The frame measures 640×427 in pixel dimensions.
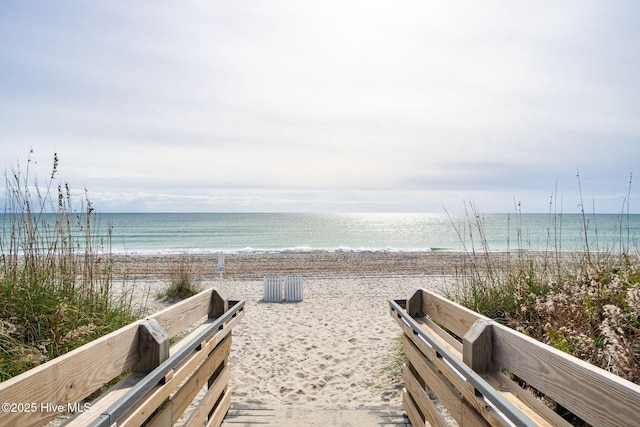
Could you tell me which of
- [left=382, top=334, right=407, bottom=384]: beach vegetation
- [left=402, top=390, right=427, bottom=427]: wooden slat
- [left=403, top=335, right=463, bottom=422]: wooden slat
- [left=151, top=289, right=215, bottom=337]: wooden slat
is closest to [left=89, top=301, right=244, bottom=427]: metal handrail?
[left=151, top=289, right=215, bottom=337]: wooden slat

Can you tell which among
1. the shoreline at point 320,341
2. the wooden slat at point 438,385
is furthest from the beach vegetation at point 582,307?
the wooden slat at point 438,385

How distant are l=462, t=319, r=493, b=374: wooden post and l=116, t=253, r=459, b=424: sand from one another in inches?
53.9

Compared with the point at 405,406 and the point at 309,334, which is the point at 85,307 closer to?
the point at 405,406

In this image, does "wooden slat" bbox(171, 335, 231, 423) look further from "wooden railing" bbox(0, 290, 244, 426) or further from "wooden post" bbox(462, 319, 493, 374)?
"wooden post" bbox(462, 319, 493, 374)

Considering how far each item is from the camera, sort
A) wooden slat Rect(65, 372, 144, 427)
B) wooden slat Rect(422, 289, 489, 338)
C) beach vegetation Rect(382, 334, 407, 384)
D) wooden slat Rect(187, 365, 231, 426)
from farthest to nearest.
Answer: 1. beach vegetation Rect(382, 334, 407, 384)
2. wooden slat Rect(187, 365, 231, 426)
3. wooden slat Rect(422, 289, 489, 338)
4. wooden slat Rect(65, 372, 144, 427)

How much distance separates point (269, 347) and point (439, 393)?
3838 mm

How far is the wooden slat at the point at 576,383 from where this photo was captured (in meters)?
1.07

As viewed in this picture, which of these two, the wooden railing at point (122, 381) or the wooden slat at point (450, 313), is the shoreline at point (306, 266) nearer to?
the wooden slat at point (450, 313)

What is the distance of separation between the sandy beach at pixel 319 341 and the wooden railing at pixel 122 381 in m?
1.06

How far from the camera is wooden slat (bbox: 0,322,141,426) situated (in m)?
1.17

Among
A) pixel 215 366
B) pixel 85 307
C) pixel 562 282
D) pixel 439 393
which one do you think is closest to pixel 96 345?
pixel 215 366

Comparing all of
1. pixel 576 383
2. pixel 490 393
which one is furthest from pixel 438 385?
pixel 576 383

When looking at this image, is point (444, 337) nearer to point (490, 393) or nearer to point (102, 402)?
point (490, 393)

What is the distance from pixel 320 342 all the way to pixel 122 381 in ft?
14.5
